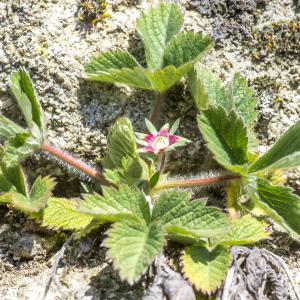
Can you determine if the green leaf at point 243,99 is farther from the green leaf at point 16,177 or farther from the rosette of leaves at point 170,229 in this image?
the green leaf at point 16,177

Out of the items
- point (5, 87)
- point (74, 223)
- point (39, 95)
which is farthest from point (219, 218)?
point (5, 87)

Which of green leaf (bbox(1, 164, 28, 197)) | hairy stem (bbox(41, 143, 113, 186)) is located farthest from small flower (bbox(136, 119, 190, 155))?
green leaf (bbox(1, 164, 28, 197))

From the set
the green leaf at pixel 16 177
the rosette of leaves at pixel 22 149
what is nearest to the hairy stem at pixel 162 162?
the rosette of leaves at pixel 22 149

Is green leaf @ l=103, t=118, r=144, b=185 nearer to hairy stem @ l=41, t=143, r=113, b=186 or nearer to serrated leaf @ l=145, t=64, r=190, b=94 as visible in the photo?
hairy stem @ l=41, t=143, r=113, b=186

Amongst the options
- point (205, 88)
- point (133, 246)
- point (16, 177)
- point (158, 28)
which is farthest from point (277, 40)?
point (16, 177)

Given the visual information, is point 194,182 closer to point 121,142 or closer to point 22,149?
point 121,142

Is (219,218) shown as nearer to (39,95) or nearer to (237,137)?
(237,137)

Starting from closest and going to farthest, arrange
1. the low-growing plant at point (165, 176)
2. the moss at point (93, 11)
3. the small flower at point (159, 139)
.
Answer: the low-growing plant at point (165, 176)
the small flower at point (159, 139)
the moss at point (93, 11)
